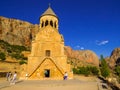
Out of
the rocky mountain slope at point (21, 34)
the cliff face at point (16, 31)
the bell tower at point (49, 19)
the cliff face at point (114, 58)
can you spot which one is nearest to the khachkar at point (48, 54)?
the bell tower at point (49, 19)

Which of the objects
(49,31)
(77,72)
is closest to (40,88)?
(49,31)

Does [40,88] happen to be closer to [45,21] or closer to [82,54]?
[45,21]

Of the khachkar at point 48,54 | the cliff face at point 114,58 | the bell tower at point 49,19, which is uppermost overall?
the cliff face at point 114,58

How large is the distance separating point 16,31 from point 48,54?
338 feet

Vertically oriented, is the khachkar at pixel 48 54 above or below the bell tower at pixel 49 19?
below

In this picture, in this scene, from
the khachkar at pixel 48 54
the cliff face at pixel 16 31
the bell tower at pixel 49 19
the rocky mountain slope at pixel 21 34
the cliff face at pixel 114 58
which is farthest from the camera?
the cliff face at pixel 114 58

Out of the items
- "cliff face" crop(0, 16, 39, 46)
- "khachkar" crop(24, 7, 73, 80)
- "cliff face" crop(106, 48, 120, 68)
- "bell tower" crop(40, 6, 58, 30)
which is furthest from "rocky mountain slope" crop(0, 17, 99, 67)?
"khachkar" crop(24, 7, 73, 80)

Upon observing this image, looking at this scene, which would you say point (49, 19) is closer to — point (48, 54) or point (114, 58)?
point (48, 54)

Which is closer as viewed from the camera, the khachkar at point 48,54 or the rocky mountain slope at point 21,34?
the khachkar at point 48,54

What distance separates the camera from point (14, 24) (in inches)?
5022

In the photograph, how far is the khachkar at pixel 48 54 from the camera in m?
22.8

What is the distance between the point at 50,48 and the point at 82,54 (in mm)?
120676

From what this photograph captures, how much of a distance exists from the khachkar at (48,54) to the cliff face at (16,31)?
3341 inches

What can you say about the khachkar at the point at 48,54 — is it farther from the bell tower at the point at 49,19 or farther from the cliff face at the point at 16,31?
the cliff face at the point at 16,31
